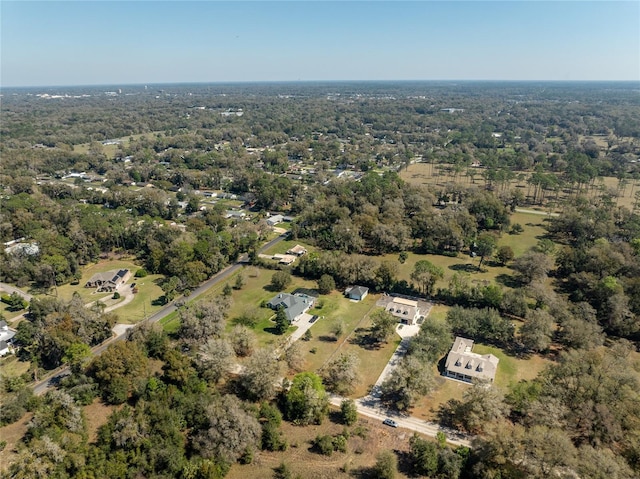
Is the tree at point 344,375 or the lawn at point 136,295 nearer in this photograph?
the tree at point 344,375

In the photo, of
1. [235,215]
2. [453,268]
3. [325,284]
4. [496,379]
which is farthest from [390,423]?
[235,215]

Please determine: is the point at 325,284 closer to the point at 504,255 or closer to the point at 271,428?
the point at 271,428

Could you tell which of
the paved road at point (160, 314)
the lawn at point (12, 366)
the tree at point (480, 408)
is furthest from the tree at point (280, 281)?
the tree at point (480, 408)

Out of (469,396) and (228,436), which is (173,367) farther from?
(469,396)

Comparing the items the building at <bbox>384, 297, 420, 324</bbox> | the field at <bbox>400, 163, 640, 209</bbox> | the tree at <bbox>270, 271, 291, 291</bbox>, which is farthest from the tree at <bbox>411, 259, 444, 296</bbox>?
the field at <bbox>400, 163, 640, 209</bbox>

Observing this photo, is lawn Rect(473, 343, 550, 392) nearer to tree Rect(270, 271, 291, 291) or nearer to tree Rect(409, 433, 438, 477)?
tree Rect(409, 433, 438, 477)

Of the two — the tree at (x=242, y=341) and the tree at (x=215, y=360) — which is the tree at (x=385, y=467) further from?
the tree at (x=242, y=341)
